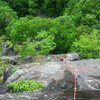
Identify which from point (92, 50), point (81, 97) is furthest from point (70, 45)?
point (81, 97)

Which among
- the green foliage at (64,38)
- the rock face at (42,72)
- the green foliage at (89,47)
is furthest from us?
the green foliage at (64,38)

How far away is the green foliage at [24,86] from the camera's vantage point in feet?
55.0

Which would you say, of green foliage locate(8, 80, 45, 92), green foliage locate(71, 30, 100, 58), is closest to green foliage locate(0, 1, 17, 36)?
green foliage locate(71, 30, 100, 58)

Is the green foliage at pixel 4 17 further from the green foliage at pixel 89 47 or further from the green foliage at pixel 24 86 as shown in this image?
the green foliage at pixel 24 86

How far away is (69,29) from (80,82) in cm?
1442

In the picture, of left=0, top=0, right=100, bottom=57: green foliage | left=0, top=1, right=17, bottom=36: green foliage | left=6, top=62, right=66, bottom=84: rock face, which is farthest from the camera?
left=0, top=1, right=17, bottom=36: green foliage

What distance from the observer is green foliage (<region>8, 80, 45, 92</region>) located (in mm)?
16753

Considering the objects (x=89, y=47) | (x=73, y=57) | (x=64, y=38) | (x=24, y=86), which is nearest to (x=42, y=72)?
(x=24, y=86)

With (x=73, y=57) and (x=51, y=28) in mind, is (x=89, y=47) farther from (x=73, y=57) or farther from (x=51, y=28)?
(x=51, y=28)

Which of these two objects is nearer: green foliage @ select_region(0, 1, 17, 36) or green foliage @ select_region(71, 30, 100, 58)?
green foliage @ select_region(71, 30, 100, 58)

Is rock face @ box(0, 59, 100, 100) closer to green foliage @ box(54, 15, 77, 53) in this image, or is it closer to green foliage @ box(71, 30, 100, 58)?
green foliage @ box(71, 30, 100, 58)

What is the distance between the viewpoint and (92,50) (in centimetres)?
2523

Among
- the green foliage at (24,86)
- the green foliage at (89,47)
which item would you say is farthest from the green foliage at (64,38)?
the green foliage at (24,86)


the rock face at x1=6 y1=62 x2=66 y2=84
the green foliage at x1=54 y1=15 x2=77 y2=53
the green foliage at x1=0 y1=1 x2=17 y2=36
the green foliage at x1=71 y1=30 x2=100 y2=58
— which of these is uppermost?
the rock face at x1=6 y1=62 x2=66 y2=84
